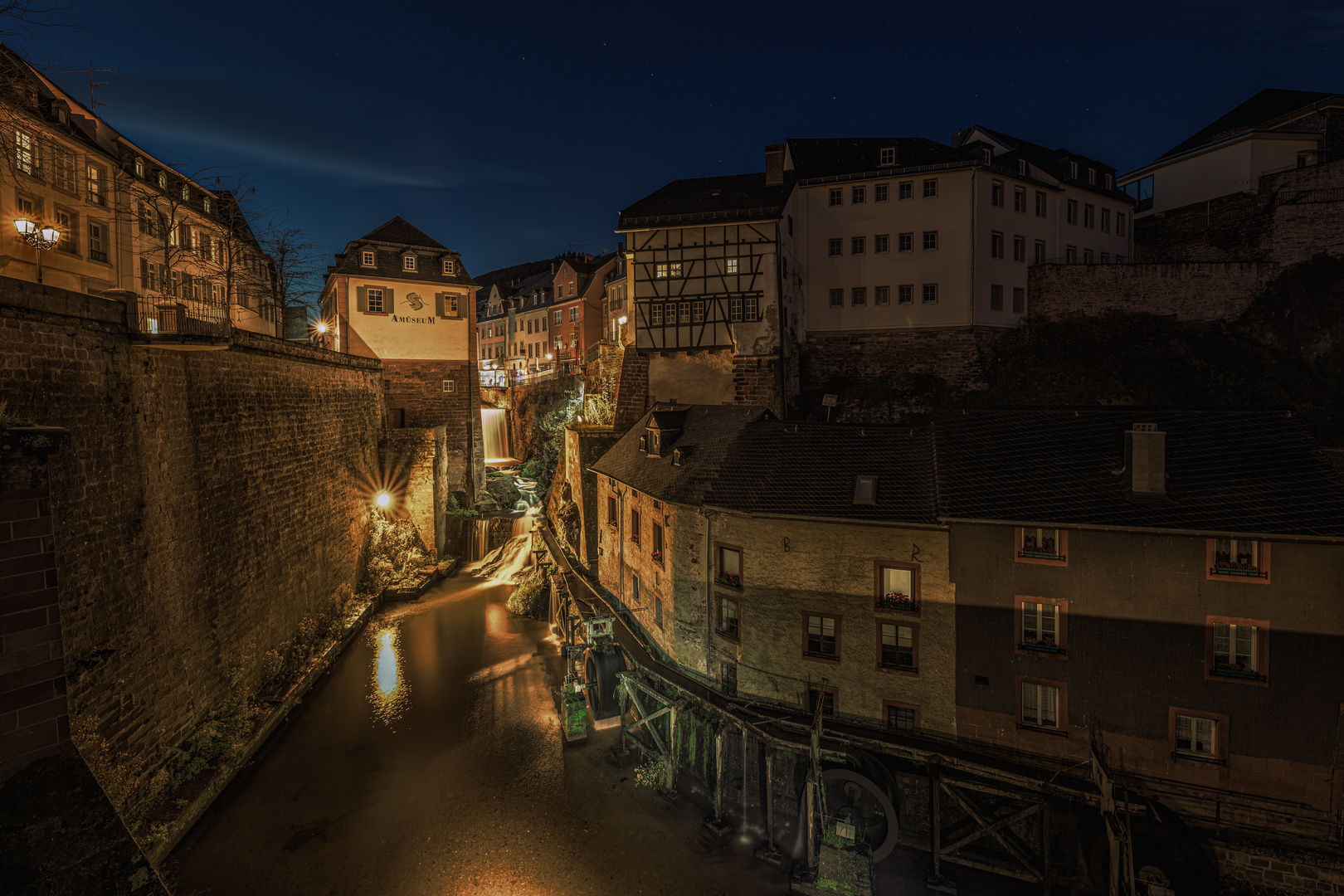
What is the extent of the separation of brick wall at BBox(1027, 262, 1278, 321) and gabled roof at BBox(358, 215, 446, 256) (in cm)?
2824

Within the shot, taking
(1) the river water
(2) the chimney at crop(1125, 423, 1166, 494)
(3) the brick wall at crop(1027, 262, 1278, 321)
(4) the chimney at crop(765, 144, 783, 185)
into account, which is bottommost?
(1) the river water

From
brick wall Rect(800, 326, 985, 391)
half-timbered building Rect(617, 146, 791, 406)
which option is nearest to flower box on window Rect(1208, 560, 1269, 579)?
half-timbered building Rect(617, 146, 791, 406)

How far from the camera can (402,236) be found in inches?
1198

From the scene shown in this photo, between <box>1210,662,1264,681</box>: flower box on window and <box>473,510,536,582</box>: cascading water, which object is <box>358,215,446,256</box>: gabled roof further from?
<box>1210,662,1264,681</box>: flower box on window

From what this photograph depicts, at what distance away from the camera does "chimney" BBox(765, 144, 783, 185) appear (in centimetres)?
2709

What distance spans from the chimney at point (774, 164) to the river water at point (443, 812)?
74.3ft

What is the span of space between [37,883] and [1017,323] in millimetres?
31350

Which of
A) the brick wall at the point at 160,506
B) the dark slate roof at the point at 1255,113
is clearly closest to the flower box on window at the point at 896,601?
the brick wall at the point at 160,506

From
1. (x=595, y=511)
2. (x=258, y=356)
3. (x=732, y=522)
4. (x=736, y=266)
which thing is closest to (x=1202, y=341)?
(x=736, y=266)

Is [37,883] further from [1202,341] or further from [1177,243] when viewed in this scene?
[1177,243]

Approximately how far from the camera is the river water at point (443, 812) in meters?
10.2

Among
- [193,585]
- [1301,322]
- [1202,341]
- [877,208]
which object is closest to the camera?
[193,585]

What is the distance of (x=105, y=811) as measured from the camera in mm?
5312

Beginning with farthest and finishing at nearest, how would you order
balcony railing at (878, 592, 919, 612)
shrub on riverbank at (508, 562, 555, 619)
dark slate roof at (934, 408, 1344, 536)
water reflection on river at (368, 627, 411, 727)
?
shrub on riverbank at (508, 562, 555, 619) < water reflection on river at (368, 627, 411, 727) < balcony railing at (878, 592, 919, 612) < dark slate roof at (934, 408, 1344, 536)
